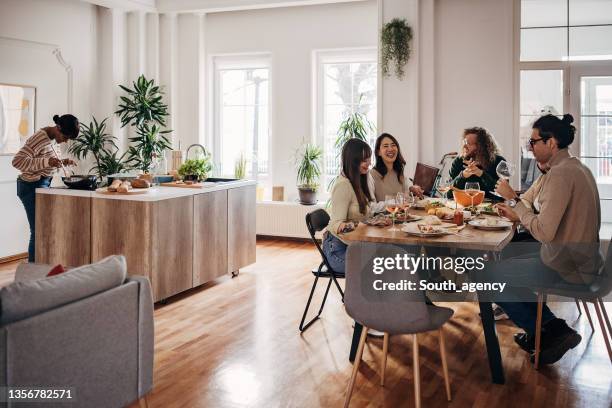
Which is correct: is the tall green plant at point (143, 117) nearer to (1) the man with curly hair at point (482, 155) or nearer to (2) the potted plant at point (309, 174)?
(2) the potted plant at point (309, 174)

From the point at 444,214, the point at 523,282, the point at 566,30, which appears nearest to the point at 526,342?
the point at 523,282

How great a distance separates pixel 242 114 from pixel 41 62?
104 inches

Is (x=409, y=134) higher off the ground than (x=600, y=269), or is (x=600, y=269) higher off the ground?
(x=409, y=134)

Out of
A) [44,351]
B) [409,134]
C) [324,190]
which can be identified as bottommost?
[44,351]

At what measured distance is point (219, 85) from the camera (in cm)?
835

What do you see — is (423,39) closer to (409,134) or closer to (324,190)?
(409,134)

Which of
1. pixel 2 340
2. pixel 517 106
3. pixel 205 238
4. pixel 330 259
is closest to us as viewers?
pixel 2 340

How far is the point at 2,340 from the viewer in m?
2.07

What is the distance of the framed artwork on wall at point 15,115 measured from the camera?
636 centimetres

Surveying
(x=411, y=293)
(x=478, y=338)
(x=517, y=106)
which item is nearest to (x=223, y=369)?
(x=411, y=293)

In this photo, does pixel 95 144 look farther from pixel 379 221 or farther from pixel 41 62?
pixel 379 221

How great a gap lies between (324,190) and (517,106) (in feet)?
8.83

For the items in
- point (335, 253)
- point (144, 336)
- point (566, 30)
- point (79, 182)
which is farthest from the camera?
point (566, 30)

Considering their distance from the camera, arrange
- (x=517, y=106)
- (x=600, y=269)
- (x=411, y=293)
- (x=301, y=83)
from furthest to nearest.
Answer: (x=301, y=83) → (x=517, y=106) → (x=600, y=269) → (x=411, y=293)
